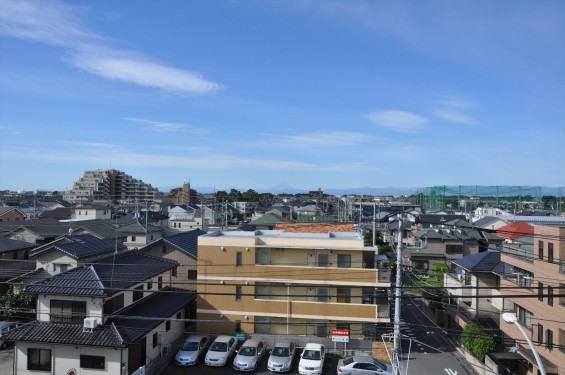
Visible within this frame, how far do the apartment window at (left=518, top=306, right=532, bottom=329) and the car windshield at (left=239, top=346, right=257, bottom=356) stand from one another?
32.4ft

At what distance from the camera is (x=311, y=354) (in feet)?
→ 52.9

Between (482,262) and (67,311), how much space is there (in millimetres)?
17062

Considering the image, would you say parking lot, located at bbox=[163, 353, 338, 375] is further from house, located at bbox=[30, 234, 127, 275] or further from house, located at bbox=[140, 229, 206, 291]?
house, located at bbox=[30, 234, 127, 275]

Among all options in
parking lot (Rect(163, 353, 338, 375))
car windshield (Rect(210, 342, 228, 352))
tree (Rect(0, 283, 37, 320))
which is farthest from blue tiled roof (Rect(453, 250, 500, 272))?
tree (Rect(0, 283, 37, 320))

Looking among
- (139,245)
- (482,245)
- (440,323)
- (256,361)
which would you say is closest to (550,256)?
(440,323)

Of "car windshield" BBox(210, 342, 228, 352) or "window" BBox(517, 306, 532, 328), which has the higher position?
"window" BBox(517, 306, 532, 328)

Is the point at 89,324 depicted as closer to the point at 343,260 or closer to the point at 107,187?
the point at 343,260

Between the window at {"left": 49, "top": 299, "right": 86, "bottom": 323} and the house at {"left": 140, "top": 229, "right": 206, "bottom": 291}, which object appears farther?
the house at {"left": 140, "top": 229, "right": 206, "bottom": 291}

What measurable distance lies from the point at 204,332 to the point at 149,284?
3194mm

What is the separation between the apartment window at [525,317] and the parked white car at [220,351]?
10.9 metres

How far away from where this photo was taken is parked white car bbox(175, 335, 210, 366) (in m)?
16.0

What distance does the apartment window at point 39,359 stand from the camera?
14.2 metres

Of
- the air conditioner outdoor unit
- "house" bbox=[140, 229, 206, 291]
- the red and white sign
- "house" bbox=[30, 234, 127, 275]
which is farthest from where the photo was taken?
"house" bbox=[140, 229, 206, 291]

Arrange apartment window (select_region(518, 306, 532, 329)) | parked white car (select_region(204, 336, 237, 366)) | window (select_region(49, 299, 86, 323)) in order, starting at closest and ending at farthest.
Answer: window (select_region(49, 299, 86, 323)) → apartment window (select_region(518, 306, 532, 329)) → parked white car (select_region(204, 336, 237, 366))
